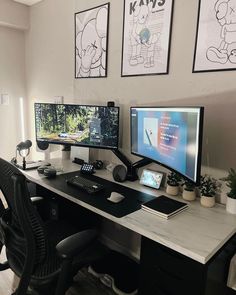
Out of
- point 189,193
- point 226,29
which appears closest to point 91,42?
point 226,29

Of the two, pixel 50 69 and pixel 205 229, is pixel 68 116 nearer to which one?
pixel 50 69

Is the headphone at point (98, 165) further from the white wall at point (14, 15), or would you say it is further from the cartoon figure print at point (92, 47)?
the white wall at point (14, 15)

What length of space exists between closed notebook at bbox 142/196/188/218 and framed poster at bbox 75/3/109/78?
1.22 m

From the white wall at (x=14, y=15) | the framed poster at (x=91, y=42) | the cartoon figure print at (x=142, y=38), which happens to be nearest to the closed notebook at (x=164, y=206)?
the cartoon figure print at (x=142, y=38)

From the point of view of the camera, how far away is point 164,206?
4.43 feet

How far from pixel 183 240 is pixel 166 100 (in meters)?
0.99

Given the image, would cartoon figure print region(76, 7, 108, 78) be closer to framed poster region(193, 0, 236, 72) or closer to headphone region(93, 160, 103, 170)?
headphone region(93, 160, 103, 170)

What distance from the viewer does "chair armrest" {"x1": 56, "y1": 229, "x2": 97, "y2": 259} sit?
3.60 ft

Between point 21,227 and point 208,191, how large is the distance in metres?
1.01

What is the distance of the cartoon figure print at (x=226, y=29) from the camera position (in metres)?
1.35

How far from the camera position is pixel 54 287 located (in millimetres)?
1212

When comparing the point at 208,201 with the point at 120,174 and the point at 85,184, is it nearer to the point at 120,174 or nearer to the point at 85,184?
Answer: the point at 120,174

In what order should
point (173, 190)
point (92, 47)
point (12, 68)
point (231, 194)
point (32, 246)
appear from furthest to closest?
point (12, 68)
point (92, 47)
point (173, 190)
point (231, 194)
point (32, 246)

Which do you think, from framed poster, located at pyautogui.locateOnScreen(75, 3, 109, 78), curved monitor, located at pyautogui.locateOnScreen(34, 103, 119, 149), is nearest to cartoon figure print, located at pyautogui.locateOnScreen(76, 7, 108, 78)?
framed poster, located at pyautogui.locateOnScreen(75, 3, 109, 78)
